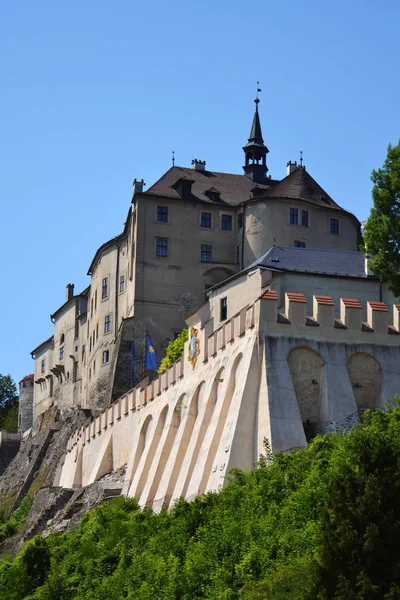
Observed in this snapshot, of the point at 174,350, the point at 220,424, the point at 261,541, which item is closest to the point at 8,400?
the point at 174,350

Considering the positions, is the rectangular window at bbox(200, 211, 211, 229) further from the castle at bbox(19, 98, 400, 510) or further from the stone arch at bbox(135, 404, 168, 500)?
the stone arch at bbox(135, 404, 168, 500)

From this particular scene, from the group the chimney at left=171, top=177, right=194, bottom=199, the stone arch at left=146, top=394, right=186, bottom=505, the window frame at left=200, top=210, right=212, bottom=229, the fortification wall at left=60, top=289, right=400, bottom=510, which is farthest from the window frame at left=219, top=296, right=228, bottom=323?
the chimney at left=171, top=177, right=194, bottom=199

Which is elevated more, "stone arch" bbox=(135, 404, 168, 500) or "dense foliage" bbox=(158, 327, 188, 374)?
A: "dense foliage" bbox=(158, 327, 188, 374)

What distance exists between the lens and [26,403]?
444 feet

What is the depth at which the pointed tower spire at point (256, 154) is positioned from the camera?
108906 millimetres

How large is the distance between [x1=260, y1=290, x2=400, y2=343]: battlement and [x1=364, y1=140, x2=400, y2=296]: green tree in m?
1.14

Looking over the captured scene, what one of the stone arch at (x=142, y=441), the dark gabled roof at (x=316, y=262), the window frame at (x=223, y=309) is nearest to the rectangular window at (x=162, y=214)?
the stone arch at (x=142, y=441)

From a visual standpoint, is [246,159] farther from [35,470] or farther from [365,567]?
[365,567]

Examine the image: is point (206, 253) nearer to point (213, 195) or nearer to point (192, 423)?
point (213, 195)

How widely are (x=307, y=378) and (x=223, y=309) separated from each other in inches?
453

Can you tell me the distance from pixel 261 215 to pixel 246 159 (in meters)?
14.6

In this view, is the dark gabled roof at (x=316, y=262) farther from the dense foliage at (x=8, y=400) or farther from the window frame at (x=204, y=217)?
the dense foliage at (x=8, y=400)

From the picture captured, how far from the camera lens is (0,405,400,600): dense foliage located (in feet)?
108

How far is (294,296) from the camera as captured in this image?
183ft
